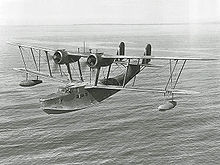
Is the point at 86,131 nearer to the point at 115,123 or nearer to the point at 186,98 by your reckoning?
the point at 115,123

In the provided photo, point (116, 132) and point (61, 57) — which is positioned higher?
point (61, 57)

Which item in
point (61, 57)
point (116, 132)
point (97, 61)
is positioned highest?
point (61, 57)

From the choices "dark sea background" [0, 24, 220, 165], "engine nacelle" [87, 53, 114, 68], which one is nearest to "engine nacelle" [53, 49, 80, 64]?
"engine nacelle" [87, 53, 114, 68]

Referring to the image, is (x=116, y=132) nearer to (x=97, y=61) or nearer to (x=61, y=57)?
(x=97, y=61)

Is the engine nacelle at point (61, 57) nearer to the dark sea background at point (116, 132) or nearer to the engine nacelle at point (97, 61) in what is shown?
the engine nacelle at point (97, 61)

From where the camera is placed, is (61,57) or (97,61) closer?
(97,61)

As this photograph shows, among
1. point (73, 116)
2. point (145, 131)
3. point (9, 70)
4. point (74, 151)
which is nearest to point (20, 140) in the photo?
point (74, 151)

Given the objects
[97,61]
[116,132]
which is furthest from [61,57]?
[116,132]

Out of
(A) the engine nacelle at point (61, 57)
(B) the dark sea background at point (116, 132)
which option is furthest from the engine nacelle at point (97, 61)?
(B) the dark sea background at point (116, 132)

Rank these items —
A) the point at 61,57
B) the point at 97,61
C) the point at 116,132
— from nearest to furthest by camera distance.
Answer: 1. the point at 116,132
2. the point at 97,61
3. the point at 61,57
